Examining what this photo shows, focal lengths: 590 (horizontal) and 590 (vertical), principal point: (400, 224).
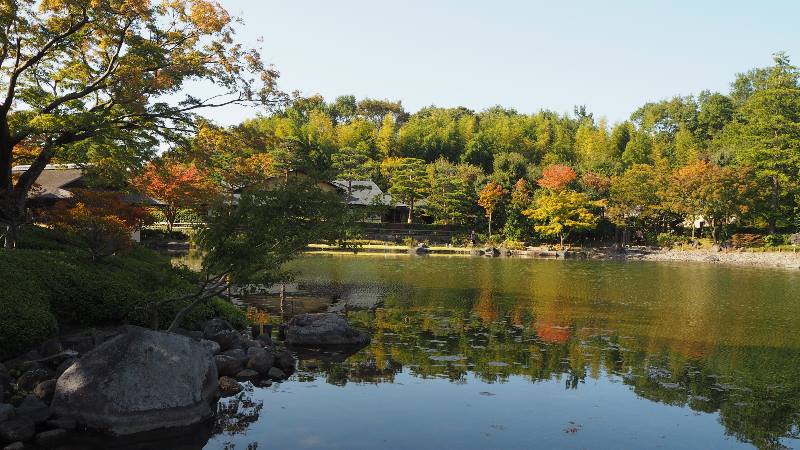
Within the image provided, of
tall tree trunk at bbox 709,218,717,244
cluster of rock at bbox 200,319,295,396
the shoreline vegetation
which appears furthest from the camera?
tall tree trunk at bbox 709,218,717,244

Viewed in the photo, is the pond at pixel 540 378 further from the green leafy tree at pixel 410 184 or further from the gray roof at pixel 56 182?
the green leafy tree at pixel 410 184

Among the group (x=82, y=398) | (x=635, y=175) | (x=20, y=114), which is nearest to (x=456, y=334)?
(x=82, y=398)

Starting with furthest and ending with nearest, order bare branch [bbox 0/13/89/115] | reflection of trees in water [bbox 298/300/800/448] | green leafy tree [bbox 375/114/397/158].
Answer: green leafy tree [bbox 375/114/397/158]
bare branch [bbox 0/13/89/115]
reflection of trees in water [bbox 298/300/800/448]

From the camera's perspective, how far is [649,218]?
47438 mm

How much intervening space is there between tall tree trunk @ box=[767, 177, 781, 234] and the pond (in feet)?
88.1

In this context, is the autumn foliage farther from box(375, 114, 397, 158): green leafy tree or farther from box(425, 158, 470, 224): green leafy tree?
box(375, 114, 397, 158): green leafy tree

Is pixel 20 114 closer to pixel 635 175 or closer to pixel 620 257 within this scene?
pixel 620 257

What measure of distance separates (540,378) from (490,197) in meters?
37.9

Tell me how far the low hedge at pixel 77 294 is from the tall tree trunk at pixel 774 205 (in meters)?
43.3

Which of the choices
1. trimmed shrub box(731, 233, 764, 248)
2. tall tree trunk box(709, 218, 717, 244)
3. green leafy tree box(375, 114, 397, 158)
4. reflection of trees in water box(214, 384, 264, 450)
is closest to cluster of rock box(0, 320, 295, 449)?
reflection of trees in water box(214, 384, 264, 450)

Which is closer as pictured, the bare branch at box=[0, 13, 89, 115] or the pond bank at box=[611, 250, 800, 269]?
the bare branch at box=[0, 13, 89, 115]

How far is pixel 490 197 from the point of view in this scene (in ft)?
156

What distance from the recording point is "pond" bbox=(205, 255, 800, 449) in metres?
7.81

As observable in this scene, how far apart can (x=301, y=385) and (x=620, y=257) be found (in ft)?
116
